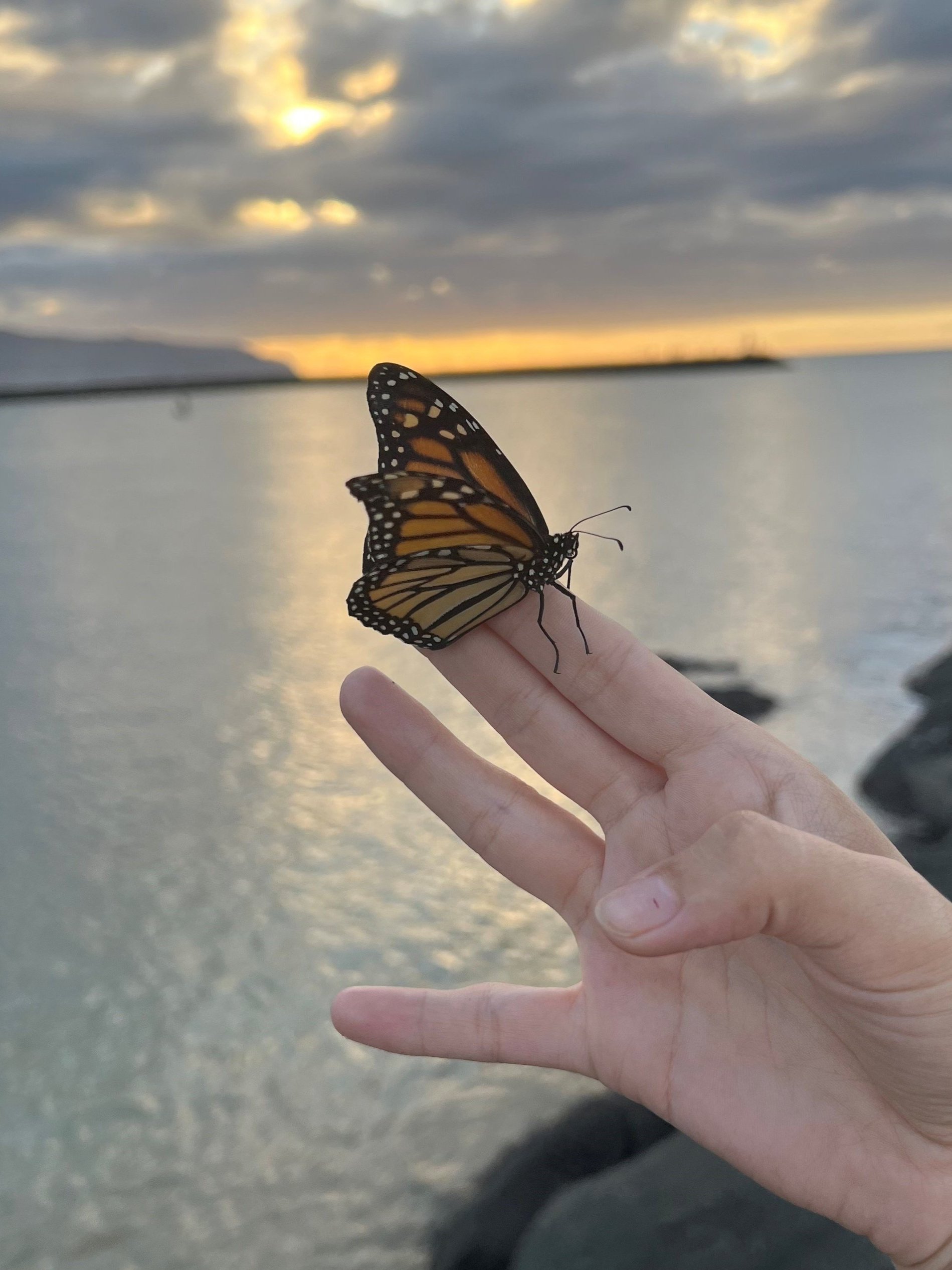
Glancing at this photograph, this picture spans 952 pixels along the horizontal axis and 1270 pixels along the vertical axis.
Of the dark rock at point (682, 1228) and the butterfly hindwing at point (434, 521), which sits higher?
the butterfly hindwing at point (434, 521)

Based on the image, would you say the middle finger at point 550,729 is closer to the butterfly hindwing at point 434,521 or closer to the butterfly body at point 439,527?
the butterfly body at point 439,527

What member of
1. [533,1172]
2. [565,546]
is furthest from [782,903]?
[533,1172]

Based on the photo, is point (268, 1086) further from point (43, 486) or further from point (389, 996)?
point (43, 486)

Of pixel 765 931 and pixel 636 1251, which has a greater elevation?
pixel 765 931

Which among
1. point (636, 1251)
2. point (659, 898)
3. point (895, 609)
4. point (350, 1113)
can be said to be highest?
point (659, 898)

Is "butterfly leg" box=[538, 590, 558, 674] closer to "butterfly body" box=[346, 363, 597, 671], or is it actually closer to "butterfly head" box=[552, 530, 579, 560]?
"butterfly body" box=[346, 363, 597, 671]

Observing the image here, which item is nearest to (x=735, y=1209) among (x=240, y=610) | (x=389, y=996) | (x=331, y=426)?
(x=389, y=996)

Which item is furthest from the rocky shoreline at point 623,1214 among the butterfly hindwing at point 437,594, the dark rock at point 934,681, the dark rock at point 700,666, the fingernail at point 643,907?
the dark rock at point 700,666
